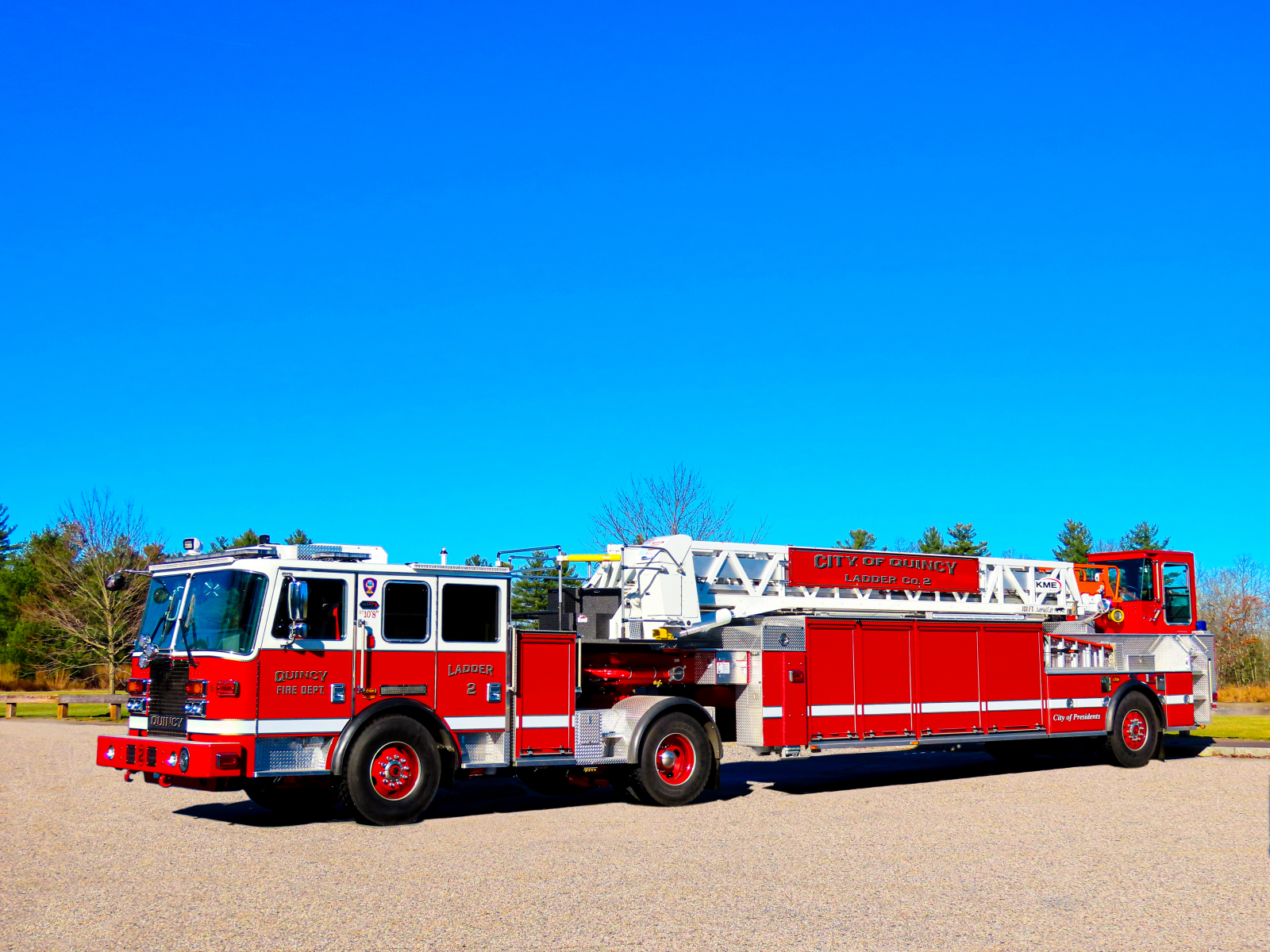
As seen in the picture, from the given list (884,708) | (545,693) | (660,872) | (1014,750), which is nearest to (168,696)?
(545,693)

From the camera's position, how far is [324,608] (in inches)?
468

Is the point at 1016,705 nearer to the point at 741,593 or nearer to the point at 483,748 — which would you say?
the point at 741,593

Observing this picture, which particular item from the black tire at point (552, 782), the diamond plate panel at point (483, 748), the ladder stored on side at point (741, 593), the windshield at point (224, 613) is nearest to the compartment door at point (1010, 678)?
the ladder stored on side at point (741, 593)

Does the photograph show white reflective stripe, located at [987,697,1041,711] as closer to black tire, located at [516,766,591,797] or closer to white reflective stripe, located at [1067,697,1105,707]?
white reflective stripe, located at [1067,697,1105,707]

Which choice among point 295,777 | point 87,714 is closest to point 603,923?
point 295,777

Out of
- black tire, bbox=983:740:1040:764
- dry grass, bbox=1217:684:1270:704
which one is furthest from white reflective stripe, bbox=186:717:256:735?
dry grass, bbox=1217:684:1270:704

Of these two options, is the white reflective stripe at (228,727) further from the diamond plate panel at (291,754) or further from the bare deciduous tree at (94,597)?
the bare deciduous tree at (94,597)

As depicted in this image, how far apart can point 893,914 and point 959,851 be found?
2.77m

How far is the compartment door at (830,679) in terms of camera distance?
15.0 metres

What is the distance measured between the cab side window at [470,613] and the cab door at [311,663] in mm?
1029

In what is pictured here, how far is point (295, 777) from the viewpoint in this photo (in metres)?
11.6

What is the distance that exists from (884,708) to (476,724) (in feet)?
18.5

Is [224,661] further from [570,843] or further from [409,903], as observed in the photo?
[409,903]

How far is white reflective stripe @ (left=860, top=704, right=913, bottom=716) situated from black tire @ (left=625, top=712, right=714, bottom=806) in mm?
2397
